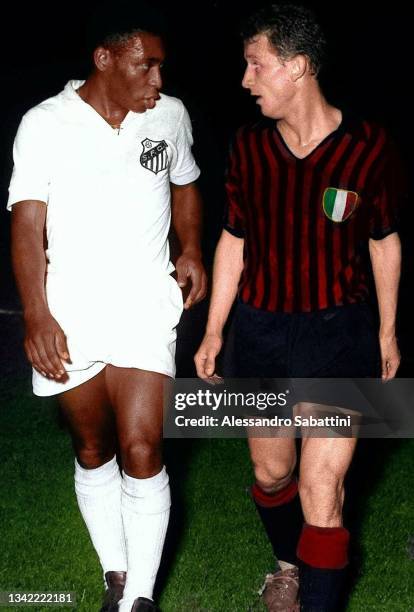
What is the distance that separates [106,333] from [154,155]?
649mm

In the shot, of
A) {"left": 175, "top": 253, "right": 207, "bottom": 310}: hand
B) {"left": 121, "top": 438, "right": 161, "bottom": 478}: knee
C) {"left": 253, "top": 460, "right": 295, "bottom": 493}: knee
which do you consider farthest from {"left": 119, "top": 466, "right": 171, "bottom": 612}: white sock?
{"left": 175, "top": 253, "right": 207, "bottom": 310}: hand

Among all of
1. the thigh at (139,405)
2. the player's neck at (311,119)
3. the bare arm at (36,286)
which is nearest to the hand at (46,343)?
the bare arm at (36,286)

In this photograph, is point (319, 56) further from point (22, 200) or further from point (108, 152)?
point (22, 200)

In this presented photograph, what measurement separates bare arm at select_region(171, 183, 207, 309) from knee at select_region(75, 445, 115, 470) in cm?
61

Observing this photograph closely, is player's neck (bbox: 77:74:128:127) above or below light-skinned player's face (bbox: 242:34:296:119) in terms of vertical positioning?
below

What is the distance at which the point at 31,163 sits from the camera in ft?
11.8

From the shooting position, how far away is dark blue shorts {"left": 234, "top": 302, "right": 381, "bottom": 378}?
3.63m

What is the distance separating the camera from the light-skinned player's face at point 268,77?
3494 millimetres

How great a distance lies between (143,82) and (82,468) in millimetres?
1423

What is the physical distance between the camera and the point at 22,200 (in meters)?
3.61

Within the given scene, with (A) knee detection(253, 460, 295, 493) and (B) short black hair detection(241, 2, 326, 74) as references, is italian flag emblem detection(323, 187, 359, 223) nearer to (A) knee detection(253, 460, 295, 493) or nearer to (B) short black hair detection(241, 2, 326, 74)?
(B) short black hair detection(241, 2, 326, 74)

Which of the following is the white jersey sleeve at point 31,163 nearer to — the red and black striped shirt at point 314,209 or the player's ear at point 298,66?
the red and black striped shirt at point 314,209

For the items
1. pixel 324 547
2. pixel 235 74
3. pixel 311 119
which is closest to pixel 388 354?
pixel 324 547

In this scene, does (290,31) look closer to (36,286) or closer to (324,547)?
(36,286)
